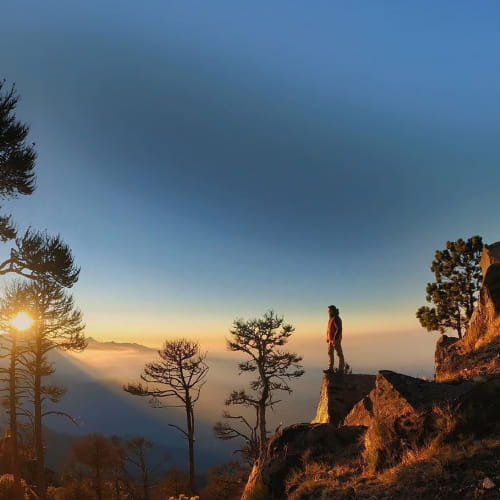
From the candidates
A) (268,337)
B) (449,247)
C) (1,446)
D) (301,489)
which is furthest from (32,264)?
(449,247)

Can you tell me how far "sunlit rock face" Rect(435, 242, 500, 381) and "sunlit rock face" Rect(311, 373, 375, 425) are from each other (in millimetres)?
3100

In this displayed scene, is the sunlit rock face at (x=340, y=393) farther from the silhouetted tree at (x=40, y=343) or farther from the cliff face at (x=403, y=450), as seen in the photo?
the silhouetted tree at (x=40, y=343)

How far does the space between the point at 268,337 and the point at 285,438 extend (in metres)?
15.1

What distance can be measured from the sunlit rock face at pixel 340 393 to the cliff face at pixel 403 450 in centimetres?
563

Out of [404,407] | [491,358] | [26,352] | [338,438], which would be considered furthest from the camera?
[26,352]

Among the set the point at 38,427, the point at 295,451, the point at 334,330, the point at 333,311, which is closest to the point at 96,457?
the point at 38,427

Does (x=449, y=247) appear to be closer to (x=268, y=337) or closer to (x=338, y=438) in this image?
(x=268, y=337)

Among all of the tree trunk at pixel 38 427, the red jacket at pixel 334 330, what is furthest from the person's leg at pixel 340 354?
the tree trunk at pixel 38 427

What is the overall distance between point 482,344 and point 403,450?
24.6 ft

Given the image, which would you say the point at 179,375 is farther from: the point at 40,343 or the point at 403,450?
the point at 403,450

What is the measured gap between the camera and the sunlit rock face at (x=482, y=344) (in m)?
9.63

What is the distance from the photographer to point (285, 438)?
8.53 m

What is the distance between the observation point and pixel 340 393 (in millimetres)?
14523

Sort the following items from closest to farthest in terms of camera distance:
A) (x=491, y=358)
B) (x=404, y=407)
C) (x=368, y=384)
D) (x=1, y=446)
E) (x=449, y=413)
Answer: (x=449, y=413), (x=404, y=407), (x=491, y=358), (x=368, y=384), (x=1, y=446)
